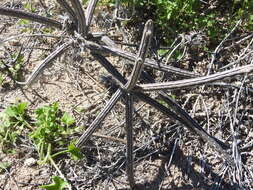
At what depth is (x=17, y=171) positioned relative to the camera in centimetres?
175

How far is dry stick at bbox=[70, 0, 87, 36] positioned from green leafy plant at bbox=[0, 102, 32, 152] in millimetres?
779

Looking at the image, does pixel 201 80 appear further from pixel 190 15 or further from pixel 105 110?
→ pixel 190 15

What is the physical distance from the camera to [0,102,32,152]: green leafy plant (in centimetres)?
180

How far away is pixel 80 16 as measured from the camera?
1.18 m

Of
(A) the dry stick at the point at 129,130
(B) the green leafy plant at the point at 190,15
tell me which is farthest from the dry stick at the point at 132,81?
(B) the green leafy plant at the point at 190,15

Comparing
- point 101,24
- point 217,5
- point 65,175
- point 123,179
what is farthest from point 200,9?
point 65,175

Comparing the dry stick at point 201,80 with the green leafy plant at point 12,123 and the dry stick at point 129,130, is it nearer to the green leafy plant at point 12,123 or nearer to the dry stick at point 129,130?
the dry stick at point 129,130

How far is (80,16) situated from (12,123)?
932 mm

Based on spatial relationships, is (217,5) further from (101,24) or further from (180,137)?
(180,137)

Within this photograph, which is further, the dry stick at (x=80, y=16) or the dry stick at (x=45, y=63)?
the dry stick at (x=45, y=63)

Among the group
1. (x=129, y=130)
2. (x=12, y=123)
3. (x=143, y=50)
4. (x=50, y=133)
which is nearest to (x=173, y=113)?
(x=129, y=130)

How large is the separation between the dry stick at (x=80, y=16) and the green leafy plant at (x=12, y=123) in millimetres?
779

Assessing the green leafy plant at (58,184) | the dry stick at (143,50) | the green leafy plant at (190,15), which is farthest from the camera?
the green leafy plant at (190,15)

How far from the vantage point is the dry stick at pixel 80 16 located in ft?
3.68
